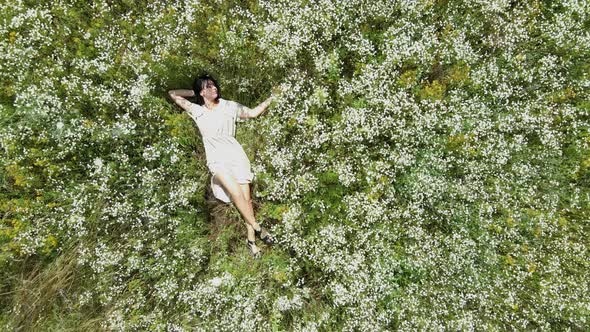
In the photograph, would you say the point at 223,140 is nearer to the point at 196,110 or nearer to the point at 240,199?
the point at 196,110

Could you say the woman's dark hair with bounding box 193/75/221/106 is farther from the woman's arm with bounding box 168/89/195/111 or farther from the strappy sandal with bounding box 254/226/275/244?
the strappy sandal with bounding box 254/226/275/244

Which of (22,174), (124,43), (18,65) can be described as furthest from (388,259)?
(18,65)

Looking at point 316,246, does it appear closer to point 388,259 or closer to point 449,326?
point 388,259

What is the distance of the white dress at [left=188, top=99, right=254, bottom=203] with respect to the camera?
5.30 m

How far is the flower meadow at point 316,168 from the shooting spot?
5020 millimetres

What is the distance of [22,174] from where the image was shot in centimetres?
495

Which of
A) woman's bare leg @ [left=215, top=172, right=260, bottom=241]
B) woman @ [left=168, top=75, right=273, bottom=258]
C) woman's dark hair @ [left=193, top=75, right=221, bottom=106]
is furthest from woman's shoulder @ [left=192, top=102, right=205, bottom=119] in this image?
woman's bare leg @ [left=215, top=172, right=260, bottom=241]

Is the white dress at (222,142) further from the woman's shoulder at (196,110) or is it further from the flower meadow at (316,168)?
the flower meadow at (316,168)

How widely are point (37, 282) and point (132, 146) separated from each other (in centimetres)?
250

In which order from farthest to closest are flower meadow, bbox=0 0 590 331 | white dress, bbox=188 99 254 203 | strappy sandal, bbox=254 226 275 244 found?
strappy sandal, bbox=254 226 275 244, white dress, bbox=188 99 254 203, flower meadow, bbox=0 0 590 331

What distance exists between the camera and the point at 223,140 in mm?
5379

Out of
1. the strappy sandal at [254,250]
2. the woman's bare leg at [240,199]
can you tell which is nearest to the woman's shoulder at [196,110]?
the woman's bare leg at [240,199]

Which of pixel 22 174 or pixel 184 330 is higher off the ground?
pixel 22 174

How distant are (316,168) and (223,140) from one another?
1508 mm
